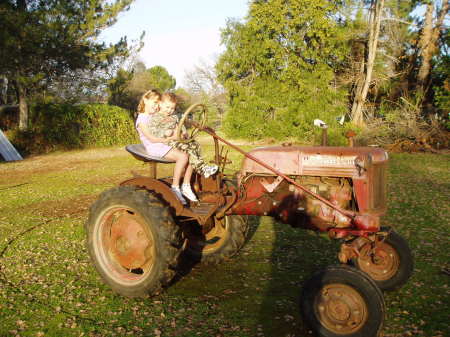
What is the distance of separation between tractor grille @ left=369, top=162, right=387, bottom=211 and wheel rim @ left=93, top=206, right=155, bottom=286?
199cm

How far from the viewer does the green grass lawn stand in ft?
10.1

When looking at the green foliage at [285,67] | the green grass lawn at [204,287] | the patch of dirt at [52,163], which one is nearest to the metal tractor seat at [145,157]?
the green grass lawn at [204,287]

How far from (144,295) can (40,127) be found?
16.4 m

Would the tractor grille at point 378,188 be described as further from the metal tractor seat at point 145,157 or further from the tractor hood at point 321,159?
the metal tractor seat at point 145,157

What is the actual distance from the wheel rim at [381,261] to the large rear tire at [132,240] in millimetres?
1842

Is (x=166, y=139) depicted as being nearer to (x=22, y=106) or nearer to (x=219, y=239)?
(x=219, y=239)

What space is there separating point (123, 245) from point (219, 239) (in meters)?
1.25

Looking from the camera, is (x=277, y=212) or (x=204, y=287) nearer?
(x=277, y=212)

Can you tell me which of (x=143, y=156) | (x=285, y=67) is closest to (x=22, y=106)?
(x=285, y=67)

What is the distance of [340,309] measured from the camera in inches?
111

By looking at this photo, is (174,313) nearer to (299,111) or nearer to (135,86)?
(299,111)

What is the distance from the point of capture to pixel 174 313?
129 inches

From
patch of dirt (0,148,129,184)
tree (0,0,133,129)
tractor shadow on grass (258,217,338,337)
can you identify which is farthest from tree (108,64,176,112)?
tractor shadow on grass (258,217,338,337)

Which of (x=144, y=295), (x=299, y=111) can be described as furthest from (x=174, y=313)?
(x=299, y=111)
